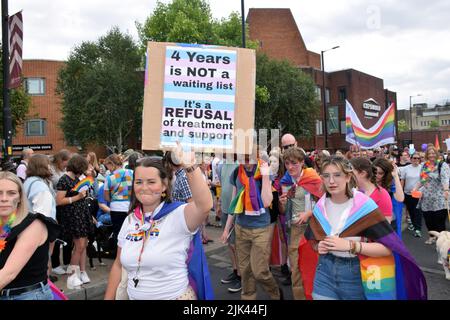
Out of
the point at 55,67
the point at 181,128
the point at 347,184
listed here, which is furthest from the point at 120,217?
the point at 55,67

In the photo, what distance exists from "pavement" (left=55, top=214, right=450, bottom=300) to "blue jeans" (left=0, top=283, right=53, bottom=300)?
2567mm

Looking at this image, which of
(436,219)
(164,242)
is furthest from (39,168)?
(436,219)

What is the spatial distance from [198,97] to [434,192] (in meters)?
5.76

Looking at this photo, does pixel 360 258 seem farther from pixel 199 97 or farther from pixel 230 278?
pixel 230 278

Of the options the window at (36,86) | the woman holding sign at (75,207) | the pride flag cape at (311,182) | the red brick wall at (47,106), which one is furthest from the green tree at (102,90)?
the pride flag cape at (311,182)

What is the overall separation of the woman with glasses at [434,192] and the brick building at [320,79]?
30.7 m

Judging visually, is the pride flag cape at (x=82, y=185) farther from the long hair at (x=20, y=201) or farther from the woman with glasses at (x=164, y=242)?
the woman with glasses at (x=164, y=242)

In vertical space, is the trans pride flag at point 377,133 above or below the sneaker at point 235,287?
above

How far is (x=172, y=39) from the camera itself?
24.2 metres

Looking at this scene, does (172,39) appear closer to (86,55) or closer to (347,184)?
(86,55)

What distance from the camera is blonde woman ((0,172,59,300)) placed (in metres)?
2.32

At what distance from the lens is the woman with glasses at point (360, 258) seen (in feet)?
8.55

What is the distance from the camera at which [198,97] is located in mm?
3385
